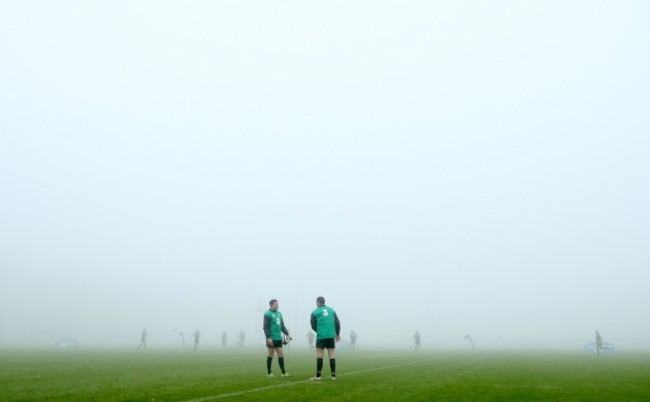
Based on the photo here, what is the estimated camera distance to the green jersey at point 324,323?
17422mm

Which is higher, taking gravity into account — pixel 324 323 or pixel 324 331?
pixel 324 323

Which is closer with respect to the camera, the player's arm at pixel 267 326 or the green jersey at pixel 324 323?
the green jersey at pixel 324 323

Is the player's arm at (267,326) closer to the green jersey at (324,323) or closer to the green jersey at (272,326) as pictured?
the green jersey at (272,326)

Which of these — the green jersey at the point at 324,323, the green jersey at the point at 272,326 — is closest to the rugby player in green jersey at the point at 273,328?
the green jersey at the point at 272,326

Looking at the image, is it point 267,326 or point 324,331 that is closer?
point 324,331

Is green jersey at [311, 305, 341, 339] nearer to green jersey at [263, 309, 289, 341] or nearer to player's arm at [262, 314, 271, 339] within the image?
green jersey at [263, 309, 289, 341]

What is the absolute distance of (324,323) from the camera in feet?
57.3

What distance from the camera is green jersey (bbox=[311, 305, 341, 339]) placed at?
17422mm

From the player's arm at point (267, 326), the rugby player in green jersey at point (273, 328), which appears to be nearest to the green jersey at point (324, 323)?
the rugby player in green jersey at point (273, 328)

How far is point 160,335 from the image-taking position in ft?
623

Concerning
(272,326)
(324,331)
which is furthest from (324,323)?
(272,326)

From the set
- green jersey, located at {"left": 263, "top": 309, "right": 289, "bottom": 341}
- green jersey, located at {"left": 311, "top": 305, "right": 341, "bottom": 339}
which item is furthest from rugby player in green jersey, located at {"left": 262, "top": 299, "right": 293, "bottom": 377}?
green jersey, located at {"left": 311, "top": 305, "right": 341, "bottom": 339}

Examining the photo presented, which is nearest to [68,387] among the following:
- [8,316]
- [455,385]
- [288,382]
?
[288,382]

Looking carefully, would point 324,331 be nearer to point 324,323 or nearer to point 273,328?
point 324,323
